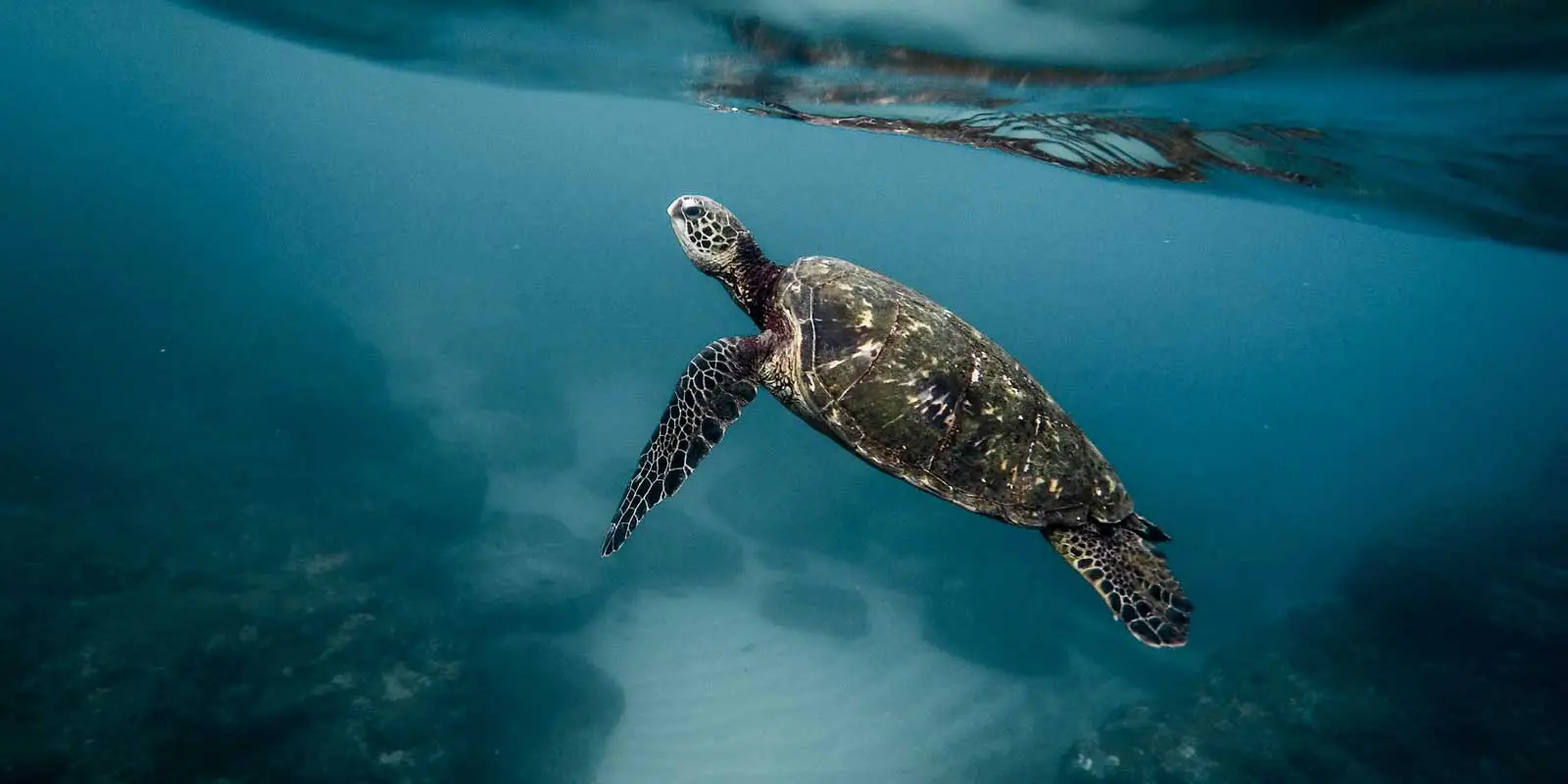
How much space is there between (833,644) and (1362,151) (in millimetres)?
12449

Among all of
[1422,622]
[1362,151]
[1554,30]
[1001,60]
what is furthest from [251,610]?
[1422,622]

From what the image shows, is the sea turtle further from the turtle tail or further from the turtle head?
the turtle head

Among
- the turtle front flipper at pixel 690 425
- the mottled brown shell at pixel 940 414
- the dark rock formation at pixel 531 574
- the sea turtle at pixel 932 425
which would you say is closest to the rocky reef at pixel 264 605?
the dark rock formation at pixel 531 574

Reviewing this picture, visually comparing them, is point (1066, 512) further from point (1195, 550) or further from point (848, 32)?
point (1195, 550)

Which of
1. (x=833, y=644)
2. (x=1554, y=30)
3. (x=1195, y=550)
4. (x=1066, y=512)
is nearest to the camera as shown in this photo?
(x=1066, y=512)

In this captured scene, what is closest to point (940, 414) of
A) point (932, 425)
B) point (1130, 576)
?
point (932, 425)

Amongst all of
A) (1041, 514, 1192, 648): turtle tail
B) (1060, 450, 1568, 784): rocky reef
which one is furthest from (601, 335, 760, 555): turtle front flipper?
(1060, 450, 1568, 784): rocky reef

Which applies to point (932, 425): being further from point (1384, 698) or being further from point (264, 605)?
point (1384, 698)

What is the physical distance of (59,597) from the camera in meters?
9.89

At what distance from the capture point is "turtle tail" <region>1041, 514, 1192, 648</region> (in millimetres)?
4383

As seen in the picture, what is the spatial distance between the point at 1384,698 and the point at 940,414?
12.8 metres

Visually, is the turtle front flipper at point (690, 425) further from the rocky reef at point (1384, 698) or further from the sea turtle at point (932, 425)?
the rocky reef at point (1384, 698)

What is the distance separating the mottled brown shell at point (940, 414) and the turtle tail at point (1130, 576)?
0.79 feet

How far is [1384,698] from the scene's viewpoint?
37.3 ft
